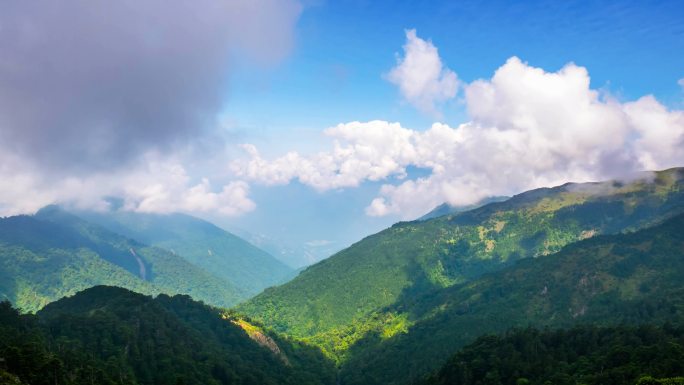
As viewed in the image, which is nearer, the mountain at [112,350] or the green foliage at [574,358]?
the mountain at [112,350]

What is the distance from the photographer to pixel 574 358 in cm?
14775

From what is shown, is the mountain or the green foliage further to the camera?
the green foliage

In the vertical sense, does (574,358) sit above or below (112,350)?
below

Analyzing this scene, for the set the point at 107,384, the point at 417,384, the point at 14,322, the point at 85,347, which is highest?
the point at 14,322

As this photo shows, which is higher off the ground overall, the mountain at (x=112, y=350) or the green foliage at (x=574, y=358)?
the mountain at (x=112, y=350)

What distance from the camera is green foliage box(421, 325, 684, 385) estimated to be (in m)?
120

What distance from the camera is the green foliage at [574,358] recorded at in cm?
12019

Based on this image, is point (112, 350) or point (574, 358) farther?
point (574, 358)

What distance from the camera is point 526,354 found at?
15550 cm

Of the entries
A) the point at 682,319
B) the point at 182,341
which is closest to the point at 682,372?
the point at 682,319

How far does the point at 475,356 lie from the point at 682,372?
6088 cm

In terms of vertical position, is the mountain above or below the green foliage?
above

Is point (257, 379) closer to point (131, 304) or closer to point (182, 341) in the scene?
point (182, 341)

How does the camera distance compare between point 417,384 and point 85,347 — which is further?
point 417,384
